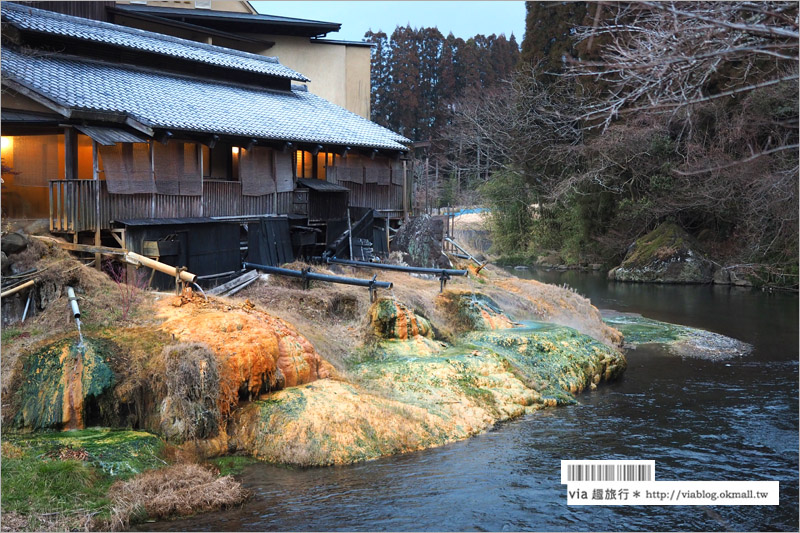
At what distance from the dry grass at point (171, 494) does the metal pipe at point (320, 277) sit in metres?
7.25

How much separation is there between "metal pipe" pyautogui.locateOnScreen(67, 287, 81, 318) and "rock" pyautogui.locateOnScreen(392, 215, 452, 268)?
13.6 meters

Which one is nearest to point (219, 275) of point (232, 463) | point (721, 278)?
point (232, 463)

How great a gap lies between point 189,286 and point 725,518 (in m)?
10.4

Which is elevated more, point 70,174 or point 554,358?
point 70,174

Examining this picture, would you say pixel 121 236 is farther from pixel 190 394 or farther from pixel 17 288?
pixel 190 394

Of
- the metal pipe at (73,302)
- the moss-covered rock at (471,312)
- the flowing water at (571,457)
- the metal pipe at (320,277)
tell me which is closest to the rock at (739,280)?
the flowing water at (571,457)

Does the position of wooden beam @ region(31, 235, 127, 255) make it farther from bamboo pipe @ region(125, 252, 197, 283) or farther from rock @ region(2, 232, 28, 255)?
rock @ region(2, 232, 28, 255)

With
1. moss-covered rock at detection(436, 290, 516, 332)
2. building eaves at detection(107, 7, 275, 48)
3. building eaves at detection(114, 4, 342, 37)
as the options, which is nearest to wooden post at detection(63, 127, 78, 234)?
moss-covered rock at detection(436, 290, 516, 332)

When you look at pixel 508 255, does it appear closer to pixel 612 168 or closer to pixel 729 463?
pixel 612 168

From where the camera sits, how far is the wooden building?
16.6 meters

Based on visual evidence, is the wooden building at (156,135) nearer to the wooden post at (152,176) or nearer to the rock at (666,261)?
the wooden post at (152,176)

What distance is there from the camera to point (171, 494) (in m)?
9.77

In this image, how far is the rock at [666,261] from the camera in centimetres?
3688

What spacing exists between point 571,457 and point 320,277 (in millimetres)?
8038
